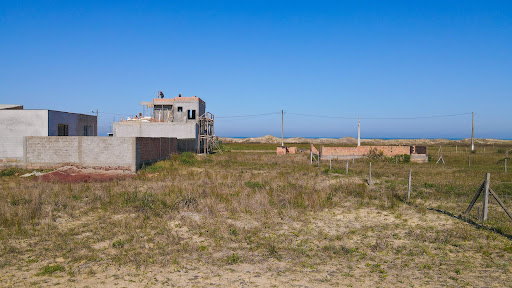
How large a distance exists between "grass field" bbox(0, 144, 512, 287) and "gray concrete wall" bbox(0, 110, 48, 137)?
13.2 metres

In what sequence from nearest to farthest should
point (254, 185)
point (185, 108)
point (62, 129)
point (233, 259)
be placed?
point (233, 259), point (254, 185), point (62, 129), point (185, 108)

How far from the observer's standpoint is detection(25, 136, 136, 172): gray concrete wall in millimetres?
21609

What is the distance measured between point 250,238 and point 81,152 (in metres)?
18.2

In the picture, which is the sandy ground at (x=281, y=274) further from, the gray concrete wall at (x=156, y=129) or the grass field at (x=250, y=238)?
the gray concrete wall at (x=156, y=129)

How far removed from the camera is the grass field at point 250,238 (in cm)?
634

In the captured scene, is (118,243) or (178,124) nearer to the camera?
(118,243)

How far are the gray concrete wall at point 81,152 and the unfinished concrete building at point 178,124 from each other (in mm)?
11897

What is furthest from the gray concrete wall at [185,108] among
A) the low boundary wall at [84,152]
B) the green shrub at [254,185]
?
the green shrub at [254,185]

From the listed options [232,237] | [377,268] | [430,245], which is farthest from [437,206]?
[232,237]

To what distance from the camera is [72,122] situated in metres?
30.0

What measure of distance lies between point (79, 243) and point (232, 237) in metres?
3.83

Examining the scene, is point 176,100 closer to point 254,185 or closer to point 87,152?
point 87,152

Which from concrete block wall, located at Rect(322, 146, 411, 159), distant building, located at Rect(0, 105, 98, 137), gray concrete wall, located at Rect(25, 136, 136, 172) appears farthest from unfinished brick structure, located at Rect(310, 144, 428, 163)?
distant building, located at Rect(0, 105, 98, 137)

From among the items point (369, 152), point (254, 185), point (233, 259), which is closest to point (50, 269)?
point (233, 259)
